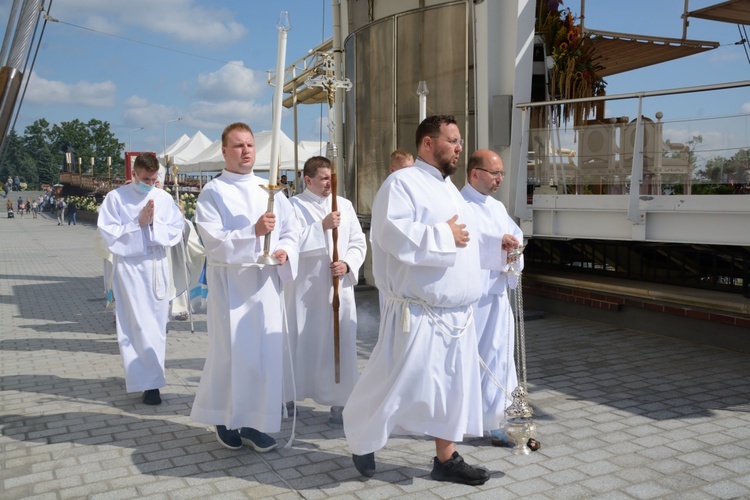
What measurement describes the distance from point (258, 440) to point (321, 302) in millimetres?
1299

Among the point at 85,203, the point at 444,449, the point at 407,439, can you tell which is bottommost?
the point at 407,439

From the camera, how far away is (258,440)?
4938 mm

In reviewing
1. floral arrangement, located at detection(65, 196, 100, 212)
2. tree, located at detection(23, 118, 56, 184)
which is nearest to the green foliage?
tree, located at detection(23, 118, 56, 184)

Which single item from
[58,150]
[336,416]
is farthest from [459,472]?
[58,150]

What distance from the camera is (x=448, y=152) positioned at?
14.4 feet

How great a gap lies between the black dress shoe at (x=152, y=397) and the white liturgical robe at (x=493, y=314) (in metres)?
2.87

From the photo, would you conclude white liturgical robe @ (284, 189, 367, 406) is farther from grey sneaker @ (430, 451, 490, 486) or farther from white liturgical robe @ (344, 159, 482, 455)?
grey sneaker @ (430, 451, 490, 486)

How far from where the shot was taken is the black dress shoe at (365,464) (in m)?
4.38

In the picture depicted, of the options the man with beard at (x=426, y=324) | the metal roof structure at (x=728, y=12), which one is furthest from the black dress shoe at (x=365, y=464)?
the metal roof structure at (x=728, y=12)

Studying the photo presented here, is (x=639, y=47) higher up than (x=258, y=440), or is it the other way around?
(x=639, y=47)

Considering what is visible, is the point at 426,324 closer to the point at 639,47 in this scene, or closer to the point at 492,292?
the point at 492,292

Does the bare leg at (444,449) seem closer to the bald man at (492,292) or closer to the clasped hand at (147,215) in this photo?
the bald man at (492,292)

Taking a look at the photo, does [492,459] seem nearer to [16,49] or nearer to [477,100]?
[16,49]

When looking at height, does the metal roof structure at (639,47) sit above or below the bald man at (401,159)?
above
